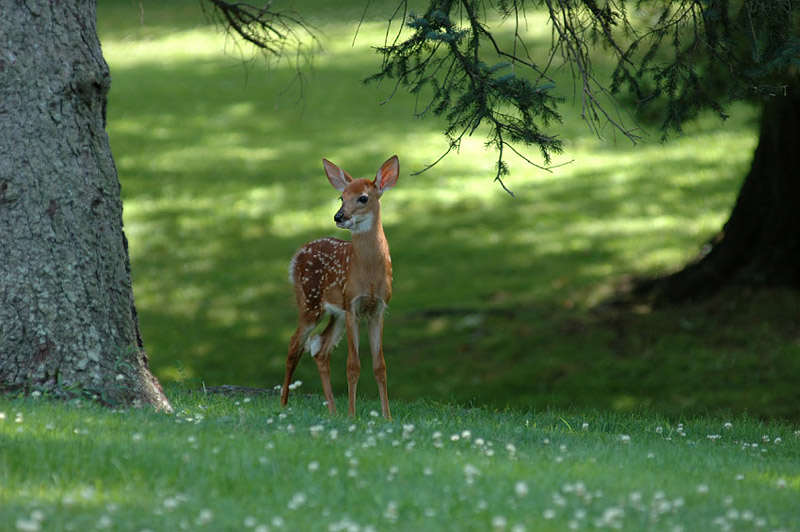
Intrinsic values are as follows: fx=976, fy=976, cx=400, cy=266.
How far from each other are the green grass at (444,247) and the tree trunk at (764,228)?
0.37 m

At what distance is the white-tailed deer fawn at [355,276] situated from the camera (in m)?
7.93

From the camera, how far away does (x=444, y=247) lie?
17.1 metres

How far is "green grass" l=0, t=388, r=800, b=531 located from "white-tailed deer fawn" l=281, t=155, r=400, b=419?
1020 millimetres

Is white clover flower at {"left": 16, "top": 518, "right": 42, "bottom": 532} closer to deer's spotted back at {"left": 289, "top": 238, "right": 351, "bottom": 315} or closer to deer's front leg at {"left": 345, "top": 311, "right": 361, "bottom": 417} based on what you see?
deer's front leg at {"left": 345, "top": 311, "right": 361, "bottom": 417}

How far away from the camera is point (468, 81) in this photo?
809 cm

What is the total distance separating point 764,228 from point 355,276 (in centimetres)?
747

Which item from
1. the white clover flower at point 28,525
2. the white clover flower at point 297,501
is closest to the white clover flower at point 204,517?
the white clover flower at point 297,501

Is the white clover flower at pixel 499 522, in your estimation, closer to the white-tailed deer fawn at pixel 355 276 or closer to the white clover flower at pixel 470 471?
the white clover flower at pixel 470 471

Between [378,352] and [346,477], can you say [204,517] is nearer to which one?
[346,477]

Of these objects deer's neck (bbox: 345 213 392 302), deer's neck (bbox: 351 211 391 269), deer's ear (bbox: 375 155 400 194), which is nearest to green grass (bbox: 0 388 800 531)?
deer's neck (bbox: 345 213 392 302)

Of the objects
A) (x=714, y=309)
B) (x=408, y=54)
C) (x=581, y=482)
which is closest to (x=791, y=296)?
(x=714, y=309)

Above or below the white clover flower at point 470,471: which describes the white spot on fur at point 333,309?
above

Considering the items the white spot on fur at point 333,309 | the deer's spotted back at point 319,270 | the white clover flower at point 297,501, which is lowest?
the white clover flower at point 297,501

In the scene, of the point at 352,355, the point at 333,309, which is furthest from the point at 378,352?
the point at 333,309
